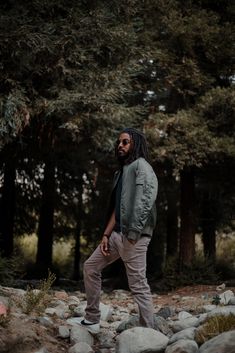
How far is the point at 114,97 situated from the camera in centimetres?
1031

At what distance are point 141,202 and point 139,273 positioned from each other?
73 centimetres

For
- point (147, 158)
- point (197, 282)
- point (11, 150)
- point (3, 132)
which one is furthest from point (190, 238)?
point (147, 158)

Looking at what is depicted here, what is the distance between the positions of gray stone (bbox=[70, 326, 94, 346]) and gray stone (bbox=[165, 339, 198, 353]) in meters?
1.04

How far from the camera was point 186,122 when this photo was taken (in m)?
11.6

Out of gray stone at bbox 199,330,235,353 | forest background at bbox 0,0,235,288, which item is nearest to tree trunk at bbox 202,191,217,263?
forest background at bbox 0,0,235,288

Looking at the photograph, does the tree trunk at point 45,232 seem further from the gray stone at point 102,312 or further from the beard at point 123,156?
the beard at point 123,156

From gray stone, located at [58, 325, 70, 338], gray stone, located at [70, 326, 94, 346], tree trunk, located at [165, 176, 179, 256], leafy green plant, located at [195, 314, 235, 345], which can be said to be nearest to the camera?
leafy green plant, located at [195, 314, 235, 345]

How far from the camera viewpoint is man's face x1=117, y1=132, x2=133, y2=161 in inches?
215

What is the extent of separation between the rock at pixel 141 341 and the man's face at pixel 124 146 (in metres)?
1.70

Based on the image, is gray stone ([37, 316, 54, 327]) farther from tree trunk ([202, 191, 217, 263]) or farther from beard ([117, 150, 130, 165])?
tree trunk ([202, 191, 217, 263])

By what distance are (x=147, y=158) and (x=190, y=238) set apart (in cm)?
832

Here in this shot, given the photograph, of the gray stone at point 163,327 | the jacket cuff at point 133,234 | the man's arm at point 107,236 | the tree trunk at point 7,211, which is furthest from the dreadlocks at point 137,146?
the tree trunk at point 7,211

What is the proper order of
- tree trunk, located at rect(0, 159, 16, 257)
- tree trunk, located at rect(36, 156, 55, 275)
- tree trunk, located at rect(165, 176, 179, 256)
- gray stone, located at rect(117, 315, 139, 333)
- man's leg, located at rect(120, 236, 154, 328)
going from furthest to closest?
1. tree trunk, located at rect(165, 176, 179, 256)
2. tree trunk, located at rect(36, 156, 55, 275)
3. tree trunk, located at rect(0, 159, 16, 257)
4. gray stone, located at rect(117, 315, 139, 333)
5. man's leg, located at rect(120, 236, 154, 328)

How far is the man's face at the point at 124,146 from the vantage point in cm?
546
